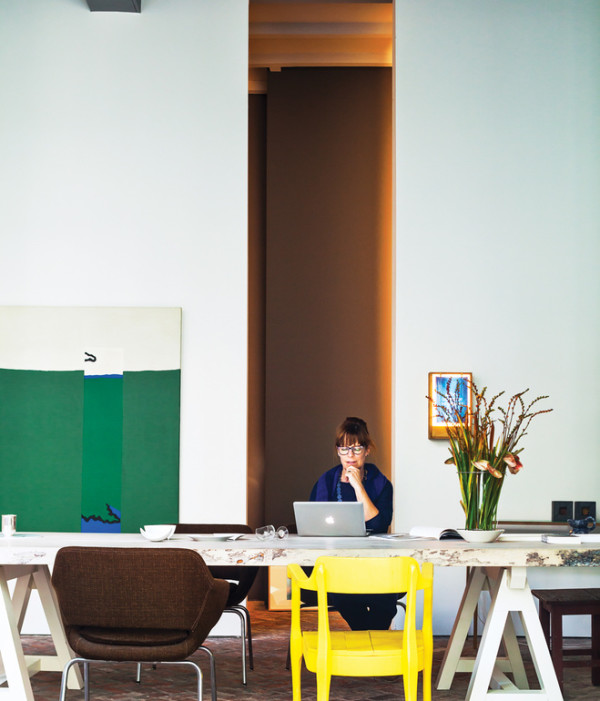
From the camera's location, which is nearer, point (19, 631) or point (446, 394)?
point (19, 631)

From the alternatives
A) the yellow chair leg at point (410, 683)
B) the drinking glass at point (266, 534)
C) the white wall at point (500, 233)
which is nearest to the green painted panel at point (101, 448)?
the white wall at point (500, 233)

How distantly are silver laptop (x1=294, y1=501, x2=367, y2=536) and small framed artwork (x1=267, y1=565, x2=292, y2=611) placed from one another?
8.68ft

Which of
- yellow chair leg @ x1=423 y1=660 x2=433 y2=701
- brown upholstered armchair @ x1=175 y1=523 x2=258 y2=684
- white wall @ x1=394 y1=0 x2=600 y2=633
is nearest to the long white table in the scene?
yellow chair leg @ x1=423 y1=660 x2=433 y2=701

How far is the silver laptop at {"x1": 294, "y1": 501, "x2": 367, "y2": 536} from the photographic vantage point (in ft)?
11.5

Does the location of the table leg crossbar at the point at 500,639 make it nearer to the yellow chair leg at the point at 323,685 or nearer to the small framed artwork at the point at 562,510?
the yellow chair leg at the point at 323,685

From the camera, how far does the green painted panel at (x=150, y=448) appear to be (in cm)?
517

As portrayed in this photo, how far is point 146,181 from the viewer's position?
17.7ft

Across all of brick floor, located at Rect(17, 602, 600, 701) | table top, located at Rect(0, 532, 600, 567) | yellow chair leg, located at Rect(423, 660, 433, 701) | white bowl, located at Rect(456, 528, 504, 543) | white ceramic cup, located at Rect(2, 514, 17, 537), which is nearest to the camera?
yellow chair leg, located at Rect(423, 660, 433, 701)

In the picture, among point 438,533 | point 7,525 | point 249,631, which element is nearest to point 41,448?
point 7,525

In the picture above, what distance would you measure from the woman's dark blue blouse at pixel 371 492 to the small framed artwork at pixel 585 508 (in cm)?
149

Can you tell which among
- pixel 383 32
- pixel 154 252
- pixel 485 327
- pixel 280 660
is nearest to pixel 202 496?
pixel 280 660

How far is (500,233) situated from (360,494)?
2.12m

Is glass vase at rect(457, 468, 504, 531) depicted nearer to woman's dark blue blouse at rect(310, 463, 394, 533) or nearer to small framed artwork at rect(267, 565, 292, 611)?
woman's dark blue blouse at rect(310, 463, 394, 533)

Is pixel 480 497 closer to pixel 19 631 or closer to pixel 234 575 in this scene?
pixel 234 575
